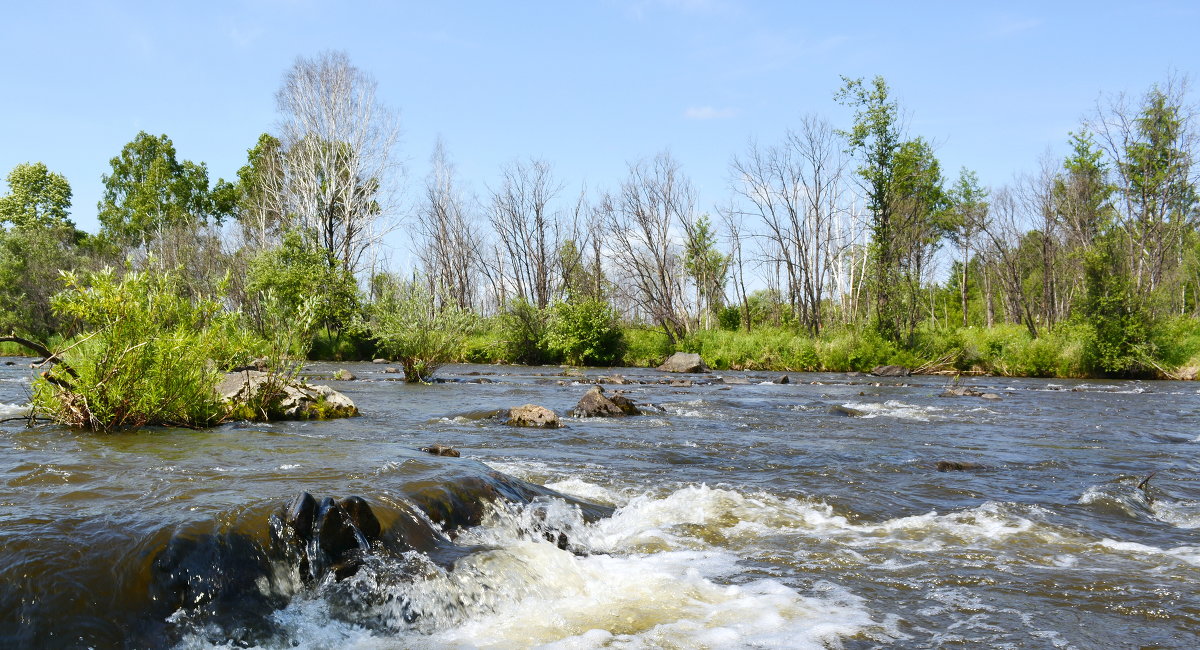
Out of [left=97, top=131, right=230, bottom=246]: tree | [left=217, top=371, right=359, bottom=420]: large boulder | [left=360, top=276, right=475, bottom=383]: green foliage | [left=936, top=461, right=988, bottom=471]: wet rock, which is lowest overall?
[left=936, top=461, right=988, bottom=471]: wet rock

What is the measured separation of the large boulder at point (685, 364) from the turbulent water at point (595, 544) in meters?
20.0

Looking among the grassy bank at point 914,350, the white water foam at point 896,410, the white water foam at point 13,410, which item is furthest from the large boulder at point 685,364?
the white water foam at point 13,410

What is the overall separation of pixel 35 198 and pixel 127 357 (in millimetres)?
63200

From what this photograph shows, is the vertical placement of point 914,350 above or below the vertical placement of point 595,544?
above

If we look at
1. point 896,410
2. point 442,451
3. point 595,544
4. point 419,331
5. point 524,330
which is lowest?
point 595,544

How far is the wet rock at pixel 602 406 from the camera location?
46.0 ft

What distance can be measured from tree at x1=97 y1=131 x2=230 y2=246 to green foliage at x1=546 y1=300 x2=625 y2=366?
3023 centimetres

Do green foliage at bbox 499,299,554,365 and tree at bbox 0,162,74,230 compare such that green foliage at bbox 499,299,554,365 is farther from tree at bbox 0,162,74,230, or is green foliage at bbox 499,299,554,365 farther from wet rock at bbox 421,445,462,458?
tree at bbox 0,162,74,230

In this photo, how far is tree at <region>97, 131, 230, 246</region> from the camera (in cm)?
5134

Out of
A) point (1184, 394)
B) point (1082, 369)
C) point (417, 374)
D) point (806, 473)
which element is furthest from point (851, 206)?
point (806, 473)

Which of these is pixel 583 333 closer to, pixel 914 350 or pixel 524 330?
pixel 524 330

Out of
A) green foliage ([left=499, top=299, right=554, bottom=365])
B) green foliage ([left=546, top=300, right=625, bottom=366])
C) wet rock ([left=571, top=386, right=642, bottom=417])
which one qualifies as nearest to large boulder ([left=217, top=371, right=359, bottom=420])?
wet rock ([left=571, top=386, right=642, bottom=417])

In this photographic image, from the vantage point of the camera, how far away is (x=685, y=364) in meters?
31.2

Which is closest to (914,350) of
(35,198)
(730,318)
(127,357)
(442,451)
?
(730,318)
